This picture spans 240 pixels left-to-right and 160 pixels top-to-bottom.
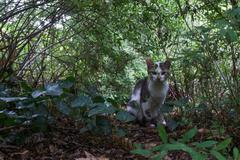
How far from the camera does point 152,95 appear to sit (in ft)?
15.5

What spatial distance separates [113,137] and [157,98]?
4.09 feet

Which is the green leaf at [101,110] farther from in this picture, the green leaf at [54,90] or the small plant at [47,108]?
the green leaf at [54,90]

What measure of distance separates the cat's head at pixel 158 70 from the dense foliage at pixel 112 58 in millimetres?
155

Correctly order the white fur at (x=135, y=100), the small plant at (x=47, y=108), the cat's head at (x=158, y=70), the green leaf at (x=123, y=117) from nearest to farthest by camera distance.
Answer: the small plant at (x=47, y=108)
the green leaf at (x=123, y=117)
the cat's head at (x=158, y=70)
the white fur at (x=135, y=100)

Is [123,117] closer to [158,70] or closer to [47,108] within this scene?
[47,108]

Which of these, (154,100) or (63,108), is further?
(154,100)

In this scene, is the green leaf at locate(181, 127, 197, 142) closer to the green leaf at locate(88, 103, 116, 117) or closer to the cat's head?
the green leaf at locate(88, 103, 116, 117)

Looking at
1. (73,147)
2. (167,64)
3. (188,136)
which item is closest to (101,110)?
(73,147)

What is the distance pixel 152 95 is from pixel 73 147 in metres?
1.45

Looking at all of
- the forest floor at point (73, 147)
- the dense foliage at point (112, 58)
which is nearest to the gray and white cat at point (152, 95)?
the dense foliage at point (112, 58)

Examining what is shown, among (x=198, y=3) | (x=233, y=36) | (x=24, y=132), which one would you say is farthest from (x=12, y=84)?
(x=233, y=36)

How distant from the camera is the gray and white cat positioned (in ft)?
15.2

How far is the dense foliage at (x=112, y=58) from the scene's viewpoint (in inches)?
132

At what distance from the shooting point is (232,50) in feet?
11.4
